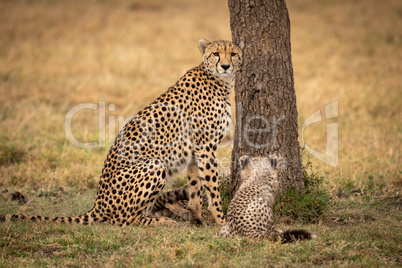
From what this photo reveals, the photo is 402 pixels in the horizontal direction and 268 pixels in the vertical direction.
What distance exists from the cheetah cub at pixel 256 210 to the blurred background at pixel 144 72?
1548mm

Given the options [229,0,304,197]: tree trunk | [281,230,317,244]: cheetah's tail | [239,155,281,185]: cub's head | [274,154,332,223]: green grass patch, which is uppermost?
[229,0,304,197]: tree trunk

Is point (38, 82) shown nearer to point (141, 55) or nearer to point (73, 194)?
point (141, 55)

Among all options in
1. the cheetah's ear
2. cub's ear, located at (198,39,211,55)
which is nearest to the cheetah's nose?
cub's ear, located at (198,39,211,55)

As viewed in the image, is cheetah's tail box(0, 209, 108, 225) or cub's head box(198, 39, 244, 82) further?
cub's head box(198, 39, 244, 82)

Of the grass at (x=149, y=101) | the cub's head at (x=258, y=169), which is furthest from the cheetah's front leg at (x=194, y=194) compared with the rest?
the cub's head at (x=258, y=169)

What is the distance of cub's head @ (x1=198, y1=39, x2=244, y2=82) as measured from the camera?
4543mm

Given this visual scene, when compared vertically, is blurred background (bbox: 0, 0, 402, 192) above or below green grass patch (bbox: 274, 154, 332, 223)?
above

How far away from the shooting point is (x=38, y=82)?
33.1 ft

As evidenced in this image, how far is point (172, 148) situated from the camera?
4504mm

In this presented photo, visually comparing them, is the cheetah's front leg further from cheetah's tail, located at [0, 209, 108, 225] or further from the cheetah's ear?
cheetah's tail, located at [0, 209, 108, 225]

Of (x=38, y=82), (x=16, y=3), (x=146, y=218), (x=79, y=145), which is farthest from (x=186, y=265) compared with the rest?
A: (x=16, y=3)

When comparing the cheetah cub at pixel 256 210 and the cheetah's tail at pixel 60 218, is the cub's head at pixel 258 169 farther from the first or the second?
the cheetah's tail at pixel 60 218

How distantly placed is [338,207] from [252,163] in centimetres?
120

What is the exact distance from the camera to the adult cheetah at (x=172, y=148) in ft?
14.1
